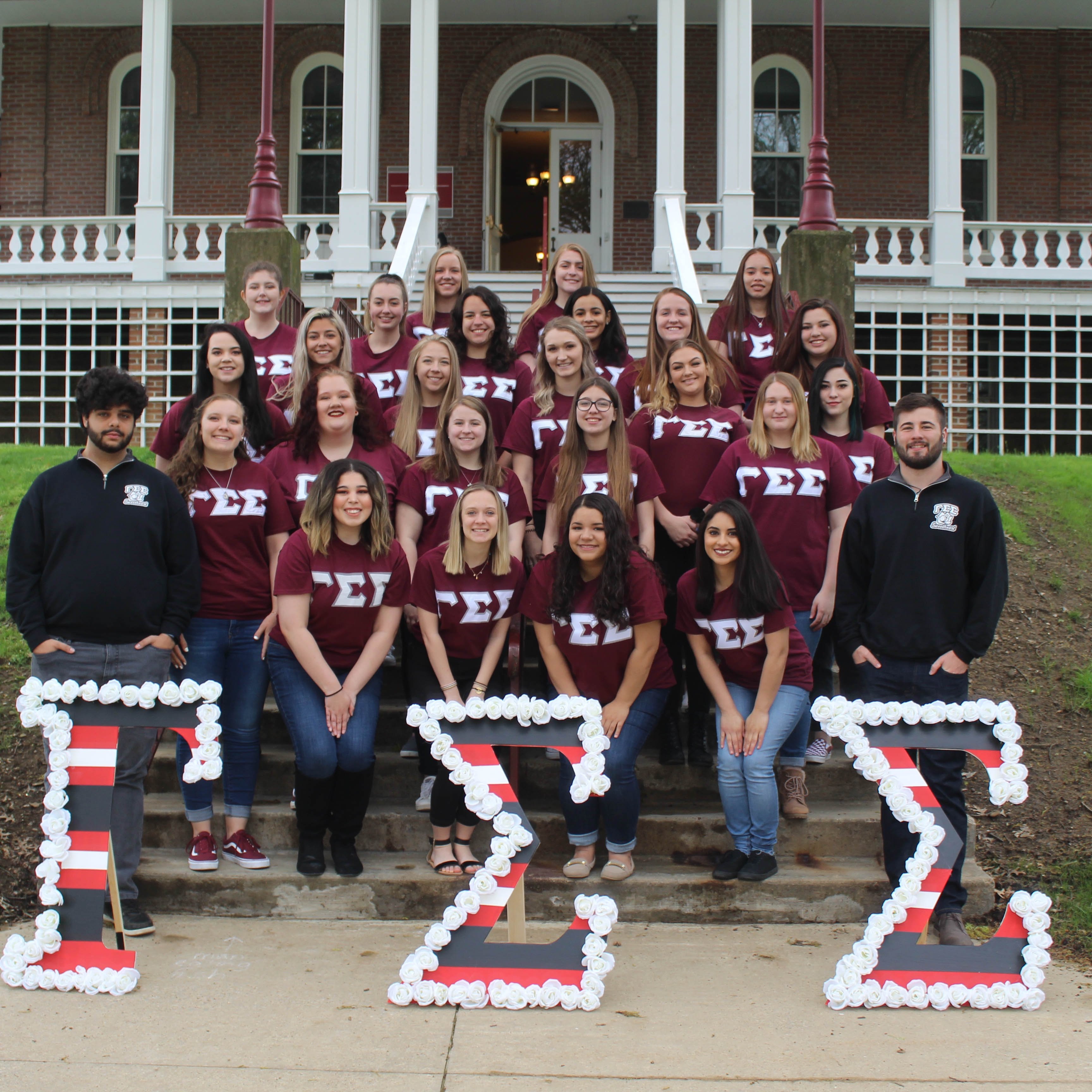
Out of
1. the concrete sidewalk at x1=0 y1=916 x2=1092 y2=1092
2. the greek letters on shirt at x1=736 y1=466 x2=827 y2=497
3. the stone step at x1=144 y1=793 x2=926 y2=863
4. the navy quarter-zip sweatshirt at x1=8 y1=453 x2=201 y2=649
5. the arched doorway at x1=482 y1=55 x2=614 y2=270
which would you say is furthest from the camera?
the arched doorway at x1=482 y1=55 x2=614 y2=270

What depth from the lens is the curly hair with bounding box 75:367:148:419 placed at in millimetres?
4367

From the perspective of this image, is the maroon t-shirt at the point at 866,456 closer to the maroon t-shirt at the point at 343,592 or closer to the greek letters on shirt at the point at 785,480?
the greek letters on shirt at the point at 785,480

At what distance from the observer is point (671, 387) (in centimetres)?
567

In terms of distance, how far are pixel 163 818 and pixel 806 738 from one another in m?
2.93

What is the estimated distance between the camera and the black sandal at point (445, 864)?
461cm

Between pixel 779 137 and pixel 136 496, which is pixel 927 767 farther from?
pixel 779 137

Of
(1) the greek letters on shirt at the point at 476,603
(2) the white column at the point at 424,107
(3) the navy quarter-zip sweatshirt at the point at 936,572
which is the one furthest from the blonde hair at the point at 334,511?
(2) the white column at the point at 424,107

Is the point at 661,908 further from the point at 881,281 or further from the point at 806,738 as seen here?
the point at 881,281

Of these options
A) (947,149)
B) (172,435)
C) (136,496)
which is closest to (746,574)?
(136,496)

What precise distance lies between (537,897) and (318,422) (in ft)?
7.93

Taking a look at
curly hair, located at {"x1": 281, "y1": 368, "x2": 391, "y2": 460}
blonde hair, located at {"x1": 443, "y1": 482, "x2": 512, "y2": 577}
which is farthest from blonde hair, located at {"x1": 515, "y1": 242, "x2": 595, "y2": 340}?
blonde hair, located at {"x1": 443, "y1": 482, "x2": 512, "y2": 577}

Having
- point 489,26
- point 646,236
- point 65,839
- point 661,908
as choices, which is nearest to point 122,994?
point 65,839

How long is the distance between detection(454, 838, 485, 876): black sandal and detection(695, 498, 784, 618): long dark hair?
1420mm

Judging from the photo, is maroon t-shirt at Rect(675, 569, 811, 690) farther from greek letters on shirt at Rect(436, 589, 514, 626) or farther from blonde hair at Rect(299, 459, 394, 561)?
blonde hair at Rect(299, 459, 394, 561)
